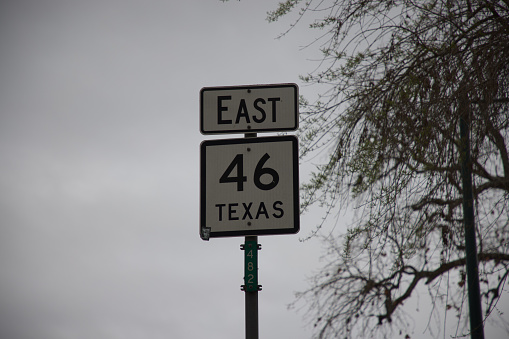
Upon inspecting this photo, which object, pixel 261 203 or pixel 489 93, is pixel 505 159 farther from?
pixel 261 203

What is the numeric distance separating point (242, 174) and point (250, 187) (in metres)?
0.09

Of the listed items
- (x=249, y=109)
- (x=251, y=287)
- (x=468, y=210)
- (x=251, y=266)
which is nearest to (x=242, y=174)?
(x=249, y=109)

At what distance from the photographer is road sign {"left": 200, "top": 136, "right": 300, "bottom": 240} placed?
4145 mm

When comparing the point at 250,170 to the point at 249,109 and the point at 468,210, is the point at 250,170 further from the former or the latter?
the point at 468,210

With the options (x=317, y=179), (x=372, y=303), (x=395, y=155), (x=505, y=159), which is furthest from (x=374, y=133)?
(x=372, y=303)

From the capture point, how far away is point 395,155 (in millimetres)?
6598

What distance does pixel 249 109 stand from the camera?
173 inches

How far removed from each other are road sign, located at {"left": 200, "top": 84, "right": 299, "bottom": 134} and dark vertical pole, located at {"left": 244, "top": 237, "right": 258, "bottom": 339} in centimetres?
72

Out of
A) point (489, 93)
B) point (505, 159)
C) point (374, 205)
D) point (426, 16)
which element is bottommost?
point (374, 205)

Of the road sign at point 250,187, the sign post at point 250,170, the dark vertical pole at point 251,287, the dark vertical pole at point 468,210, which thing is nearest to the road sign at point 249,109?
the sign post at point 250,170

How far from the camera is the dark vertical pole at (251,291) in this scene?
3.93 metres

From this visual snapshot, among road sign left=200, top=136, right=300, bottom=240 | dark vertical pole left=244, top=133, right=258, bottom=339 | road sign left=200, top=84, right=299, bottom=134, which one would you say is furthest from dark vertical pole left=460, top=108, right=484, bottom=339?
dark vertical pole left=244, top=133, right=258, bottom=339

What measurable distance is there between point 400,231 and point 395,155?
28.2 inches

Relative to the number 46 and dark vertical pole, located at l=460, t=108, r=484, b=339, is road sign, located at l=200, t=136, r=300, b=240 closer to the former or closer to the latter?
the number 46
